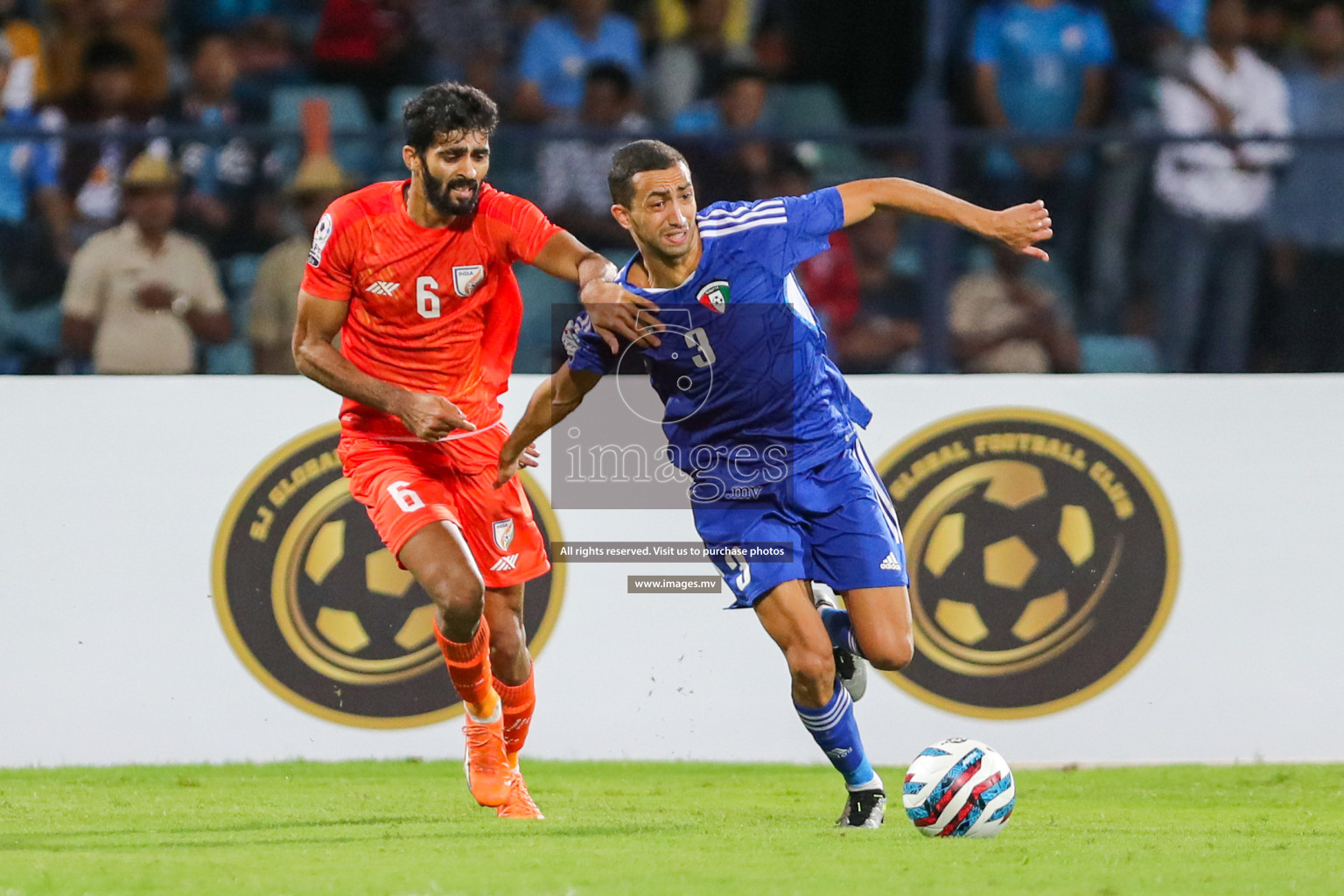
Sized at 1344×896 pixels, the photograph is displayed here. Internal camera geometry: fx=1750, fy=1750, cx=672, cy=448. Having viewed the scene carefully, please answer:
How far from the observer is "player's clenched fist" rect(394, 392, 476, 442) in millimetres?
5941

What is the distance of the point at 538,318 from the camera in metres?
7.91

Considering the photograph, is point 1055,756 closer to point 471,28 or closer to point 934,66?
point 934,66

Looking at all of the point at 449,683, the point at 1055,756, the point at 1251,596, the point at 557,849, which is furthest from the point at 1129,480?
the point at 557,849

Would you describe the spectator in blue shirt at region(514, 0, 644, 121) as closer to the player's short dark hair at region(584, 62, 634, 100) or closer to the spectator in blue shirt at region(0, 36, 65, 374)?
the player's short dark hair at region(584, 62, 634, 100)

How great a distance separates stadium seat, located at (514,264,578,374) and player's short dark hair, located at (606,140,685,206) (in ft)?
6.55

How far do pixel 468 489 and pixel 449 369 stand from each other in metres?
0.45

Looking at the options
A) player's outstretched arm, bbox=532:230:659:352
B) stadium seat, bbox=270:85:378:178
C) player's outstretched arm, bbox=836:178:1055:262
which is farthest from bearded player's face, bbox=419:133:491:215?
stadium seat, bbox=270:85:378:178

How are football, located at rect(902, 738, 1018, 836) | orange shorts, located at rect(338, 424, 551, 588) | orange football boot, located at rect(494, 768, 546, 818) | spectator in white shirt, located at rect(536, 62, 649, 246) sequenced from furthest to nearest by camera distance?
spectator in white shirt, located at rect(536, 62, 649, 246)
orange shorts, located at rect(338, 424, 551, 588)
orange football boot, located at rect(494, 768, 546, 818)
football, located at rect(902, 738, 1018, 836)

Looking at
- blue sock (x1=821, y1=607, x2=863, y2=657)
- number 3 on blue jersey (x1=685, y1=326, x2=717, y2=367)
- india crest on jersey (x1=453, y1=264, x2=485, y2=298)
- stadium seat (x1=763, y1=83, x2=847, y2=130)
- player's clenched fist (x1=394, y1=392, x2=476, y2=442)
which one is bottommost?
blue sock (x1=821, y1=607, x2=863, y2=657)

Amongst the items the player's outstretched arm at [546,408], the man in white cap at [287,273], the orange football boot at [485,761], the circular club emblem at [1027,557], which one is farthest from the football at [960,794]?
the man in white cap at [287,273]

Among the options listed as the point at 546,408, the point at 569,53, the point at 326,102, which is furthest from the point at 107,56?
the point at 546,408

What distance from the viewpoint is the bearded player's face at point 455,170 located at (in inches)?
240

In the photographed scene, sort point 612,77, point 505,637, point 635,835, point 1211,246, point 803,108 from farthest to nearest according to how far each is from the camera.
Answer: point 803,108
point 612,77
point 1211,246
point 505,637
point 635,835

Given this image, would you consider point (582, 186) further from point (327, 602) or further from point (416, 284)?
point (327, 602)
